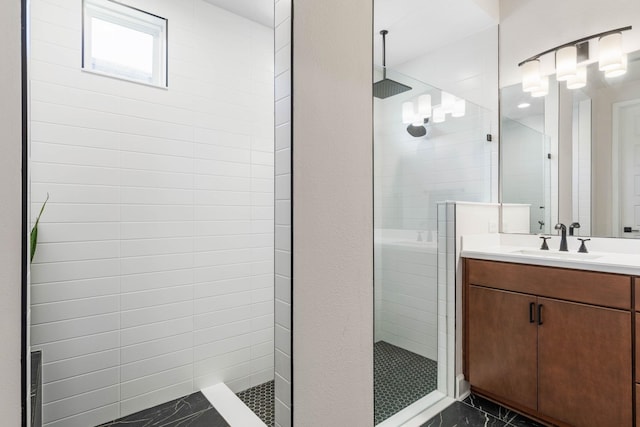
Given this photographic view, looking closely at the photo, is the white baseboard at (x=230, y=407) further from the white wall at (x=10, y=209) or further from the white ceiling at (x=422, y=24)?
the white ceiling at (x=422, y=24)

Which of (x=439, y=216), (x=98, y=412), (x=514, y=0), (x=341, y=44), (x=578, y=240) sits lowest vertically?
(x=98, y=412)

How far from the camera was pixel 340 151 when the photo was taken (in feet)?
3.96

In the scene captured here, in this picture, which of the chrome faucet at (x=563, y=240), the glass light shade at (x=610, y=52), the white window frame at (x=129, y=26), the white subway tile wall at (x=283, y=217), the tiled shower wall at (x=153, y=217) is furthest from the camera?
the chrome faucet at (x=563, y=240)

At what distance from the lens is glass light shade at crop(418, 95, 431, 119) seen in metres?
2.09

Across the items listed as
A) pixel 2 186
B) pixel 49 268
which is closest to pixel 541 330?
pixel 2 186

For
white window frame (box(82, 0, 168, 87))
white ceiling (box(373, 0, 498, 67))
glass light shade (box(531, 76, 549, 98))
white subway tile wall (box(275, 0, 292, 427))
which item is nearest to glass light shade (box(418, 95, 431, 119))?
white ceiling (box(373, 0, 498, 67))

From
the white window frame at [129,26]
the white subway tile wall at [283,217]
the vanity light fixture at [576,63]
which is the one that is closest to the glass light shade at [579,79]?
the vanity light fixture at [576,63]

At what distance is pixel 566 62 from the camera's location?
205 cm

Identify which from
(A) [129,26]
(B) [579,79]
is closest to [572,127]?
(B) [579,79]

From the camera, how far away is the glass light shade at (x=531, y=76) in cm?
221

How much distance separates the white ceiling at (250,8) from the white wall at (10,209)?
1.70m

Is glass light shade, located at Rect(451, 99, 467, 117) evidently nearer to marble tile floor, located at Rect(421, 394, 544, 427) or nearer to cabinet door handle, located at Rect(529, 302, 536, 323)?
cabinet door handle, located at Rect(529, 302, 536, 323)

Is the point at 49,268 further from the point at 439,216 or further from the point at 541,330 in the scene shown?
the point at 541,330

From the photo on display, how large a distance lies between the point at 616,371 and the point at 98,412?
2555 millimetres
